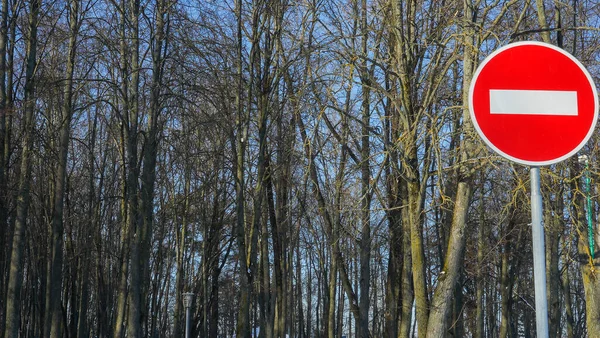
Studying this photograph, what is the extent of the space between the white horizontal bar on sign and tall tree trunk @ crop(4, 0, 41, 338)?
50.2 feet

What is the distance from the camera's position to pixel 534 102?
132 inches

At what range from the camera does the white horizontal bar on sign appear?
334 centimetres

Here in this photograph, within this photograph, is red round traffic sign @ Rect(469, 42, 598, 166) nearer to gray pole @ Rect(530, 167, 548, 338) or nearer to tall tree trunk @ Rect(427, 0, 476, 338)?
gray pole @ Rect(530, 167, 548, 338)

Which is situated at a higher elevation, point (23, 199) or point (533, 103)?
point (23, 199)

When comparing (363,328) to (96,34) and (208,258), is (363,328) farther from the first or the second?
(208,258)

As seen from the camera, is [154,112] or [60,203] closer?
[154,112]

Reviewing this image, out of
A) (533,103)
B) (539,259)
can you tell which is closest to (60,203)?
(533,103)

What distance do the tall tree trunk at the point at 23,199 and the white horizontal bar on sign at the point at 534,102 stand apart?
50.2ft

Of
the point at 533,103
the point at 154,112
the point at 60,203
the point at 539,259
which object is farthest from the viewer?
the point at 60,203

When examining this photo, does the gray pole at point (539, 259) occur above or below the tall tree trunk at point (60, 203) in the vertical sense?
below

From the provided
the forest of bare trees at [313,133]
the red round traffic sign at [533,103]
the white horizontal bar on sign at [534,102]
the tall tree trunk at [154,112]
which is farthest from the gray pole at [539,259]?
the tall tree trunk at [154,112]

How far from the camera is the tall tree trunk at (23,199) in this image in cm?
1675

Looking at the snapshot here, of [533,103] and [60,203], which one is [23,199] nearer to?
[60,203]

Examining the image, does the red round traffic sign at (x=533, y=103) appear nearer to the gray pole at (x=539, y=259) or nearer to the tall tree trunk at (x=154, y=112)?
the gray pole at (x=539, y=259)
